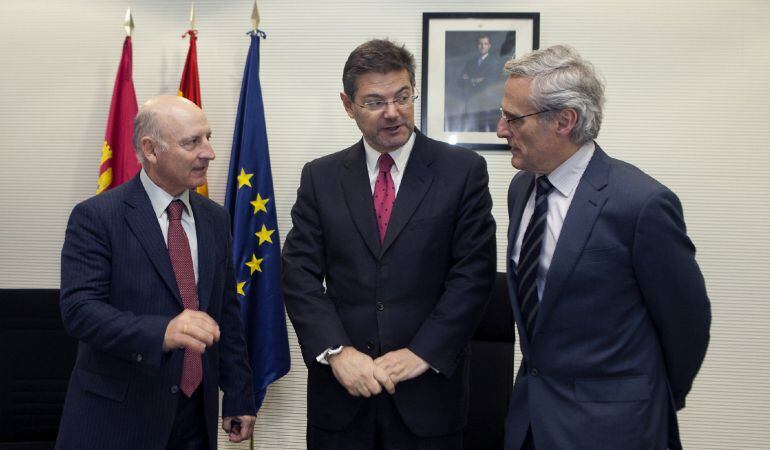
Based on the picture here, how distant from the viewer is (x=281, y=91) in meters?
3.38

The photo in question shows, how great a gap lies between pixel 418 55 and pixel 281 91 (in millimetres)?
717

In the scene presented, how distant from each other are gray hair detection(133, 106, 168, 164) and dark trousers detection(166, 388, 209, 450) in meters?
0.70

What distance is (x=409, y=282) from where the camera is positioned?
6.15ft

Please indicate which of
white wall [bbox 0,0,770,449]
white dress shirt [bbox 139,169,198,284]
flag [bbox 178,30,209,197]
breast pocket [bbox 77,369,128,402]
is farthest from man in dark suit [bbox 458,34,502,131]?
breast pocket [bbox 77,369,128,402]

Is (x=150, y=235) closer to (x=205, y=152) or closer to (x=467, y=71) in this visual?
(x=205, y=152)

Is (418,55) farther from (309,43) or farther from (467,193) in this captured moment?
(467,193)

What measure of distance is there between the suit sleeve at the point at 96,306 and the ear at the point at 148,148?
0.21 metres

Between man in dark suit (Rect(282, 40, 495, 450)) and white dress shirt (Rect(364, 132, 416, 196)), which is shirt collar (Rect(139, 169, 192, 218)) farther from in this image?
white dress shirt (Rect(364, 132, 416, 196))

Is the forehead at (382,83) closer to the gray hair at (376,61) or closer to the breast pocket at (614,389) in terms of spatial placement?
the gray hair at (376,61)

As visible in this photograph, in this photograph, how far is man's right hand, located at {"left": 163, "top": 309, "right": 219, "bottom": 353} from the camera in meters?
1.64

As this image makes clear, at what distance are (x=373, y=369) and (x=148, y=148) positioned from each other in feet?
2.92

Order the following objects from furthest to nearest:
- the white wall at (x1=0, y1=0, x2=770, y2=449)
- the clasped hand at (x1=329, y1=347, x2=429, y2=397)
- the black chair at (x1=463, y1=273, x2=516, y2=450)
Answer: the white wall at (x1=0, y1=0, x2=770, y2=449)
the black chair at (x1=463, y1=273, x2=516, y2=450)
the clasped hand at (x1=329, y1=347, x2=429, y2=397)

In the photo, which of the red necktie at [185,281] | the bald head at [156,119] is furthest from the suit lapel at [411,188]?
the bald head at [156,119]

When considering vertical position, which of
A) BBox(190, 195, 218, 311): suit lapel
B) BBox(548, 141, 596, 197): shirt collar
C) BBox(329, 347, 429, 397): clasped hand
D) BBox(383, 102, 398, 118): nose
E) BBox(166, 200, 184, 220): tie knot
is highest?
BBox(383, 102, 398, 118): nose
